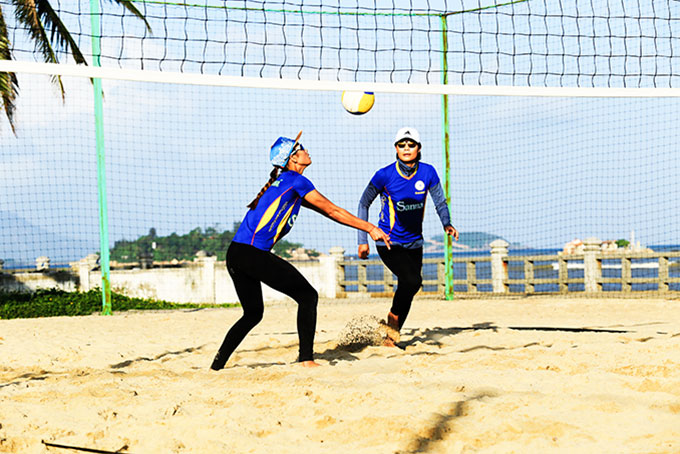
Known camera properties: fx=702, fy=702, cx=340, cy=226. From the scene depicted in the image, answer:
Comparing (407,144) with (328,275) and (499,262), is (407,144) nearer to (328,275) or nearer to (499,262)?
(499,262)

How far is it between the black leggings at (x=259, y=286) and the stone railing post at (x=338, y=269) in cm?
1254

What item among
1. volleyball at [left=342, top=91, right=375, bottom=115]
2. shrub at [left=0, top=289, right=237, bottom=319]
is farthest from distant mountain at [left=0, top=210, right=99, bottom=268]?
volleyball at [left=342, top=91, right=375, bottom=115]

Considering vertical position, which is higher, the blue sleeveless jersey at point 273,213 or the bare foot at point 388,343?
the blue sleeveless jersey at point 273,213

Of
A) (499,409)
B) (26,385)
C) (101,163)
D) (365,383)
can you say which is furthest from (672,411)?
(101,163)

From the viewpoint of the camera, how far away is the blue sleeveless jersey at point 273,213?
4.70 meters

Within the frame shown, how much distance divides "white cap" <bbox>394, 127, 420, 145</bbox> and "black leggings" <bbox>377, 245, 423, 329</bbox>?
2.95 feet

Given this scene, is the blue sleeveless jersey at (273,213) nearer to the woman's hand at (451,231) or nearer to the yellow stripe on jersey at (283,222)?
the yellow stripe on jersey at (283,222)

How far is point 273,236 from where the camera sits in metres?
4.72

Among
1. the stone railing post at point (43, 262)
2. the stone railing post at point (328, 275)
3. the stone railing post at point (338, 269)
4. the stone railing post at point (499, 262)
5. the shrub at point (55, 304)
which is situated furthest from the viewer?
the stone railing post at point (43, 262)

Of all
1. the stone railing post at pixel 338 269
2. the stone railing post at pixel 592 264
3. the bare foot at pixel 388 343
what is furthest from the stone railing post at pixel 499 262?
the bare foot at pixel 388 343

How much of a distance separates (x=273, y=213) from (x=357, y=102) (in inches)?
77.0

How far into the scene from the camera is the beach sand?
3.09 m

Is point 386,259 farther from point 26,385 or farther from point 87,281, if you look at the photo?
point 87,281

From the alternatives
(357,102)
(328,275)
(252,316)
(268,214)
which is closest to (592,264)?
(328,275)
